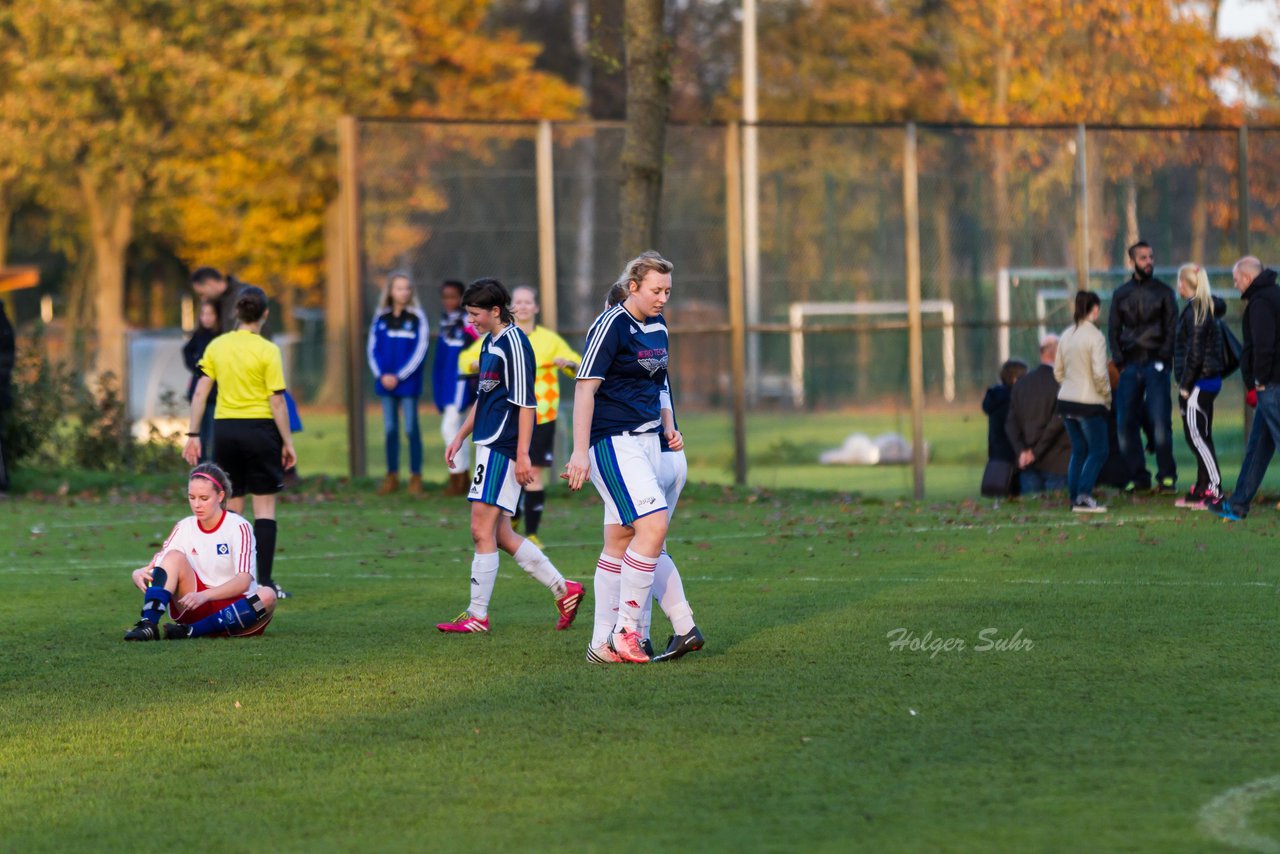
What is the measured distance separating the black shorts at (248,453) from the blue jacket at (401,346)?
6.37 metres

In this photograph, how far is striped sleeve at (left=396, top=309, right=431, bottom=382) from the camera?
17.3 metres

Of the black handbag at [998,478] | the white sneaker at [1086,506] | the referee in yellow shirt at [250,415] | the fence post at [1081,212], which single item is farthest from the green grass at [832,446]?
the referee in yellow shirt at [250,415]

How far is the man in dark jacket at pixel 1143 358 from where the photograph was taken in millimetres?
15867

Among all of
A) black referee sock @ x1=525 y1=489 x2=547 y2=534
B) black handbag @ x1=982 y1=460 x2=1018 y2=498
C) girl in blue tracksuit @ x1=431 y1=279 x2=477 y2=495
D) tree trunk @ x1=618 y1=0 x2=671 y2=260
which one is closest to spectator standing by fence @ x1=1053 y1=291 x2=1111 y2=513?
black handbag @ x1=982 y1=460 x2=1018 y2=498

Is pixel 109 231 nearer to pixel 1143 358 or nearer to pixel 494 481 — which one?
pixel 1143 358

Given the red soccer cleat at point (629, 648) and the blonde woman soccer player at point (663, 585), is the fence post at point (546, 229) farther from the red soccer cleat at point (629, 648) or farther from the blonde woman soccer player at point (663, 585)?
the red soccer cleat at point (629, 648)

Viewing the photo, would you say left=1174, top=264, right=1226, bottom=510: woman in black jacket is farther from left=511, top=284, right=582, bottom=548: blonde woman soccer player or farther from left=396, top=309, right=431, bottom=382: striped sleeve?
left=396, top=309, right=431, bottom=382: striped sleeve

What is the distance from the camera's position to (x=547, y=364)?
13.7 meters

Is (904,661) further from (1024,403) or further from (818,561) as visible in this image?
(1024,403)

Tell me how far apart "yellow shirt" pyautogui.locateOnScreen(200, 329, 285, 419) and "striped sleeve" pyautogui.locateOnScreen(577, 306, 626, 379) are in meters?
3.21

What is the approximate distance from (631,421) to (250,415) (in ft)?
11.1

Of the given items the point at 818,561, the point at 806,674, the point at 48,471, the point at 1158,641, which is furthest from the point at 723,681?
the point at 48,471

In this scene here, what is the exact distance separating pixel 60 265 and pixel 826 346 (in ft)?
154

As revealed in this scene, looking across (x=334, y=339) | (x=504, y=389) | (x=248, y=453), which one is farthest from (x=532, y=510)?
(x=334, y=339)
